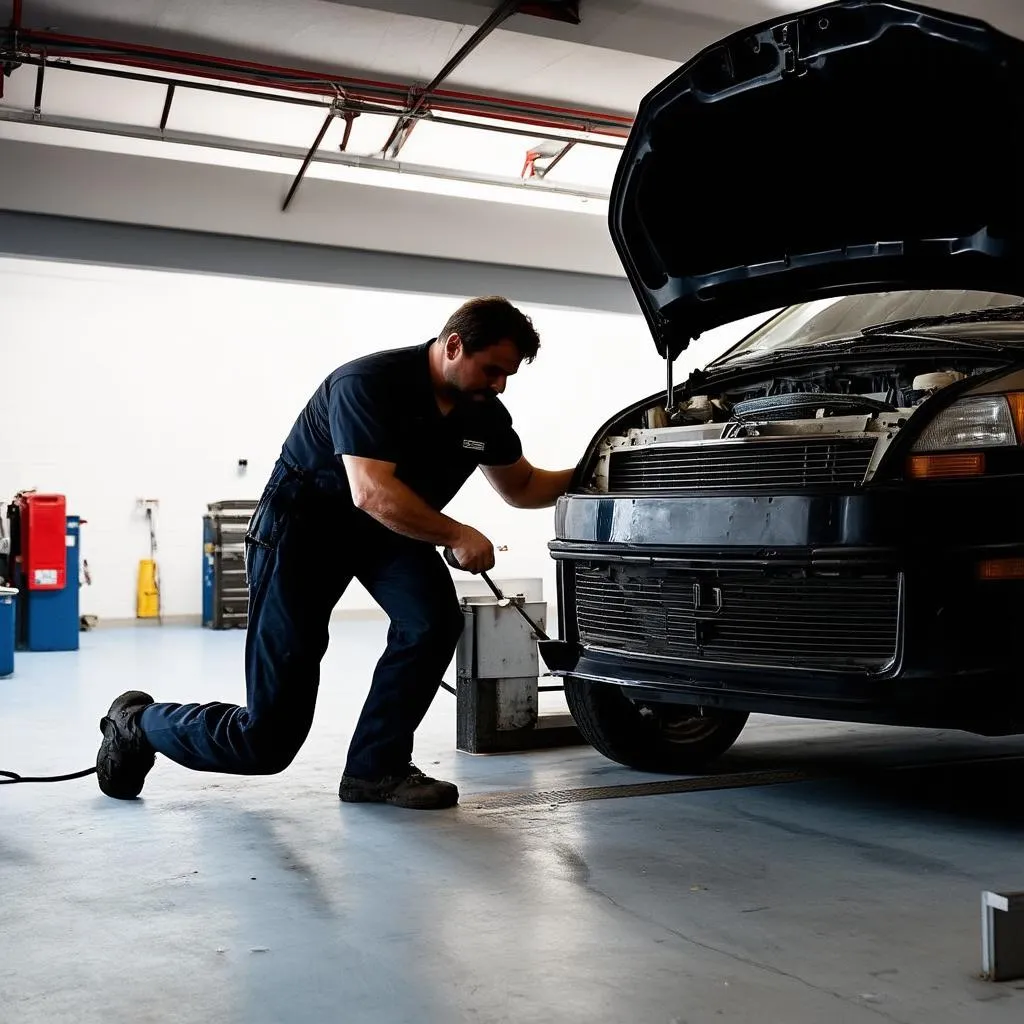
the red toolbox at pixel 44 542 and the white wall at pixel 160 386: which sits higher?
the white wall at pixel 160 386

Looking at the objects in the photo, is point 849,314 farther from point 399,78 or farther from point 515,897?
point 399,78

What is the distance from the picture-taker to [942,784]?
3648 millimetres

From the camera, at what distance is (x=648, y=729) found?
3885 mm

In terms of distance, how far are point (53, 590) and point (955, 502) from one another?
23.5ft

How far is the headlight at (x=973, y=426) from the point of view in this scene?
2.76 meters

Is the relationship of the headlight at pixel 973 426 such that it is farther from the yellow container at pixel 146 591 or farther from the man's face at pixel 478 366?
the yellow container at pixel 146 591

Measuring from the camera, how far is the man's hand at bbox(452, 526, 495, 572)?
10.7 ft

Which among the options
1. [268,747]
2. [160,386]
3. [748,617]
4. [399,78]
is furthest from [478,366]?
[160,386]

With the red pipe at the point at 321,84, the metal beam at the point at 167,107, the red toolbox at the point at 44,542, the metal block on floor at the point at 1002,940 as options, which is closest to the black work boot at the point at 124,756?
the metal block on floor at the point at 1002,940

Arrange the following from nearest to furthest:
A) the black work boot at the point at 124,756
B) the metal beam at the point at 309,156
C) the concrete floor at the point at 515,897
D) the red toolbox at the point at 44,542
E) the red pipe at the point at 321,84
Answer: the concrete floor at the point at 515,897
the black work boot at the point at 124,756
the red pipe at the point at 321,84
the metal beam at the point at 309,156
the red toolbox at the point at 44,542

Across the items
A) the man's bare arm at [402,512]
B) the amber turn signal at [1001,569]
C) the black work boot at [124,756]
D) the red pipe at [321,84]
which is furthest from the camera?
the red pipe at [321,84]

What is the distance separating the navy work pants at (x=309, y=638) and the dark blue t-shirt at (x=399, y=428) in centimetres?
13

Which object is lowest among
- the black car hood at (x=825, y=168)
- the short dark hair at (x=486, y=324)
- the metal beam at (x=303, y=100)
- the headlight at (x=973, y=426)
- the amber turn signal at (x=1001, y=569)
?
the amber turn signal at (x=1001, y=569)

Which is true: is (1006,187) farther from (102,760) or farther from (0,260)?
(0,260)
